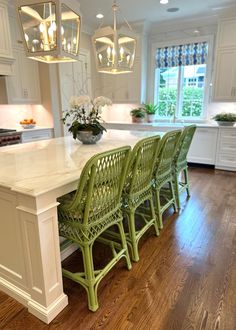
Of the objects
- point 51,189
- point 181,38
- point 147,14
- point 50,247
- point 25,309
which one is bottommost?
point 25,309

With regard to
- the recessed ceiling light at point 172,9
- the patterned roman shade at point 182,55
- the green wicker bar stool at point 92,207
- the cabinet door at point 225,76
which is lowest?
the green wicker bar stool at point 92,207

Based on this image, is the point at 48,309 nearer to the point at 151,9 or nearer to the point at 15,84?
the point at 15,84

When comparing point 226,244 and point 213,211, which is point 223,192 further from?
point 226,244

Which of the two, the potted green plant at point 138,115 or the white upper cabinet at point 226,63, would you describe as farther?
the potted green plant at point 138,115

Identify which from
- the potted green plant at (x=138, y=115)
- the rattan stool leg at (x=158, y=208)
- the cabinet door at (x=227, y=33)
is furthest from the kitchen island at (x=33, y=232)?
the cabinet door at (x=227, y=33)

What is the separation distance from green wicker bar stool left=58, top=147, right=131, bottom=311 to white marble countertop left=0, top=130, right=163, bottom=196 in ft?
0.50

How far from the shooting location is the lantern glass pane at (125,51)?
266cm

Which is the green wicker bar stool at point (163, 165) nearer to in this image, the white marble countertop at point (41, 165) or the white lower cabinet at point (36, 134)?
the white marble countertop at point (41, 165)

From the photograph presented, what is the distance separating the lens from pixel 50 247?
1431 mm

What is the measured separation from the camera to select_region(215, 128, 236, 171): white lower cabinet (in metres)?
4.55

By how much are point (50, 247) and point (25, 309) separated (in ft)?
1.79

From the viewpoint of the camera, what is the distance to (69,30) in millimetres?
1938

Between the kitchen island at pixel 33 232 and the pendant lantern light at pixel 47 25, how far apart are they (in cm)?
90

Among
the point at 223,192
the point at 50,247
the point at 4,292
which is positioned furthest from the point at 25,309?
the point at 223,192
